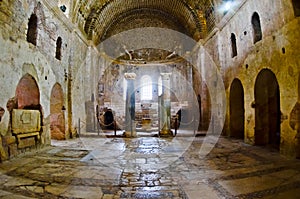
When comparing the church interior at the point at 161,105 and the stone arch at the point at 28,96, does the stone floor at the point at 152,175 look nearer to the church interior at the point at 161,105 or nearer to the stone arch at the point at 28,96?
the church interior at the point at 161,105

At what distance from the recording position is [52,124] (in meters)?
10.0

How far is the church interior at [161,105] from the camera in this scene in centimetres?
422

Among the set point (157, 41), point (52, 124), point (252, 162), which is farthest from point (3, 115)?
point (157, 41)

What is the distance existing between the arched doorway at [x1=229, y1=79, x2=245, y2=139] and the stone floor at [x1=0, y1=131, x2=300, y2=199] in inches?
132

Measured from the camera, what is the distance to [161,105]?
451 inches

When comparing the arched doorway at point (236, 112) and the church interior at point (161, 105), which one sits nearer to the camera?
the church interior at point (161, 105)

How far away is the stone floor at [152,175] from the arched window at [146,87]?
1330 cm

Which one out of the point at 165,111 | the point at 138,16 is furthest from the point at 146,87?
the point at 165,111

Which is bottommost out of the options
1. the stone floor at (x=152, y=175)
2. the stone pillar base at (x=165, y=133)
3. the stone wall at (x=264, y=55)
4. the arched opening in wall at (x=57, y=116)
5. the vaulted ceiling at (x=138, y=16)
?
the stone floor at (x=152, y=175)

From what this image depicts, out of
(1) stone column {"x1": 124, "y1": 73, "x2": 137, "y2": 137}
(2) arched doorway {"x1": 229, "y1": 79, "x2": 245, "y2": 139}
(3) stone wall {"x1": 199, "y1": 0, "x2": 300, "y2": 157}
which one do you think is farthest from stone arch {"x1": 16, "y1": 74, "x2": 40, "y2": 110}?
(2) arched doorway {"x1": 229, "y1": 79, "x2": 245, "y2": 139}

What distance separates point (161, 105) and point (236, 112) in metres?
3.43

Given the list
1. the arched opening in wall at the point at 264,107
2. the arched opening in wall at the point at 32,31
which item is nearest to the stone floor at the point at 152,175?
the arched opening in wall at the point at 264,107

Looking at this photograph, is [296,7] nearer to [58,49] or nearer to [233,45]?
[233,45]

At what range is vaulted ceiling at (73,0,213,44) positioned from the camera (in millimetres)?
12297
